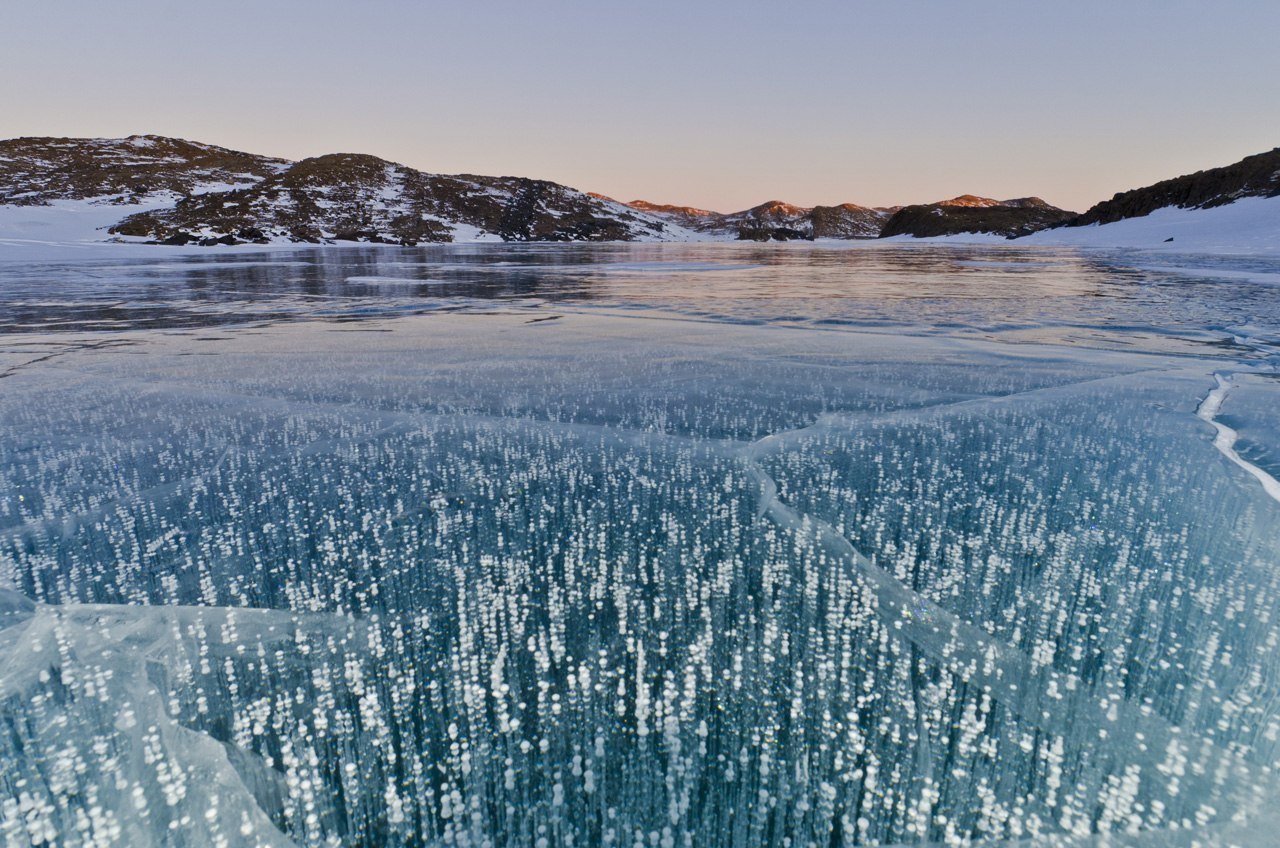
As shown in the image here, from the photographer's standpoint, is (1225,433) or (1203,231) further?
(1203,231)

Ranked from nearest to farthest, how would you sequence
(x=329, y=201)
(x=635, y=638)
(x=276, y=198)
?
(x=635, y=638)
(x=276, y=198)
(x=329, y=201)

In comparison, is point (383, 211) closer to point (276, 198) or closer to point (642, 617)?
point (276, 198)

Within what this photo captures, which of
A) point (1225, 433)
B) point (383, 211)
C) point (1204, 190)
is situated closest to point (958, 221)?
point (1204, 190)

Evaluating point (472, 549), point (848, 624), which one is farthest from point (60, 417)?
point (848, 624)

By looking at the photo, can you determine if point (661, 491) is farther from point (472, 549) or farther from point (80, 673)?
point (80, 673)

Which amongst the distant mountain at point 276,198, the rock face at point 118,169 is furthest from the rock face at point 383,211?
the rock face at point 118,169

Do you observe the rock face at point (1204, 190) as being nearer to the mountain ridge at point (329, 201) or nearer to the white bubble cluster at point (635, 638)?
the mountain ridge at point (329, 201)
